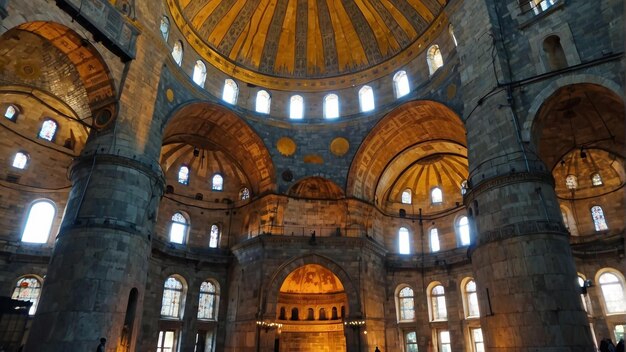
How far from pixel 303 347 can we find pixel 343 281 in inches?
289

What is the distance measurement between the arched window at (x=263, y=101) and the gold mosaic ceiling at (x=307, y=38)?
0.68 m

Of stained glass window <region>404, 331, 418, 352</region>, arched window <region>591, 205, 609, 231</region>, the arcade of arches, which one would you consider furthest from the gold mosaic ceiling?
stained glass window <region>404, 331, 418, 352</region>

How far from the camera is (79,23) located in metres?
15.7

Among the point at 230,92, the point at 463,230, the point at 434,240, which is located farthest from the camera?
the point at 434,240

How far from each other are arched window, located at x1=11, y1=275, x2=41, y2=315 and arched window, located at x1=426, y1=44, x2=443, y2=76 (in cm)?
2552

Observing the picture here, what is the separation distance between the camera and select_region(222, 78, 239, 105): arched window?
2595 centimetres

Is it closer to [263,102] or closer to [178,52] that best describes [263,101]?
[263,102]

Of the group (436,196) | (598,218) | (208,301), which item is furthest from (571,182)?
(208,301)

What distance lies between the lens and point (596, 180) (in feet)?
82.6

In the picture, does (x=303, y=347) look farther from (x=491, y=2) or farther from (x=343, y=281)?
(x=491, y=2)

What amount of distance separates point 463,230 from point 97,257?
23.8m

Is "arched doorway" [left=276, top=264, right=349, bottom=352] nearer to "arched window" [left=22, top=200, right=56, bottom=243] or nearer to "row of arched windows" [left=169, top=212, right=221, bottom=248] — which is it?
"row of arched windows" [left=169, top=212, right=221, bottom=248]

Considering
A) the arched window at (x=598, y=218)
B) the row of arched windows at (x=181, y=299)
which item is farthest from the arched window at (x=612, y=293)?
the row of arched windows at (x=181, y=299)

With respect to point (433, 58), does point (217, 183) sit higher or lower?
lower
